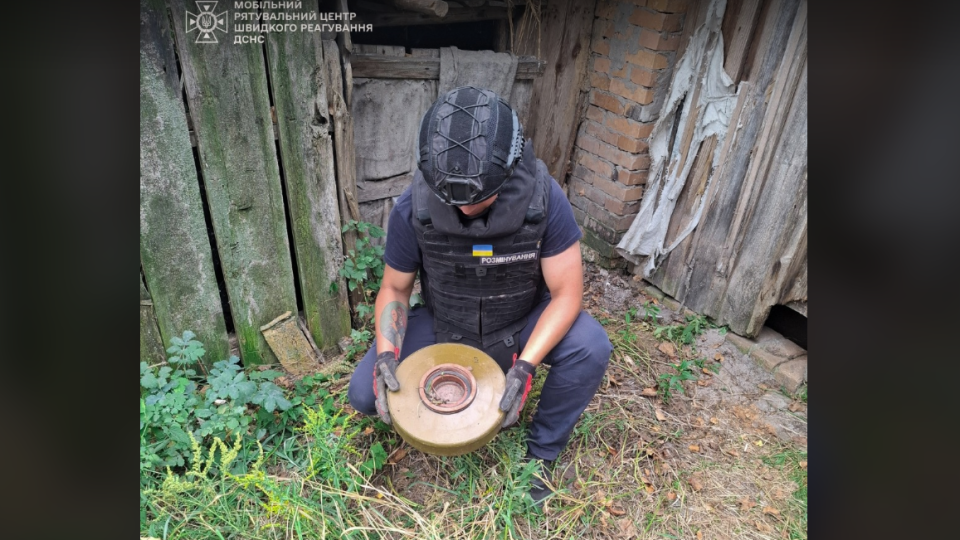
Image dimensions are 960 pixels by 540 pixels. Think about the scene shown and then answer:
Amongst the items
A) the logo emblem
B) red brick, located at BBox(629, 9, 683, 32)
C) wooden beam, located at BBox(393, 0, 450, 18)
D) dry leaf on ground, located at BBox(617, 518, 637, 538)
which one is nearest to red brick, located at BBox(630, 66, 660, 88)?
red brick, located at BBox(629, 9, 683, 32)

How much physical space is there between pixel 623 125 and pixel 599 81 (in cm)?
39

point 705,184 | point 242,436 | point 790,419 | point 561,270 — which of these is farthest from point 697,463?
point 242,436

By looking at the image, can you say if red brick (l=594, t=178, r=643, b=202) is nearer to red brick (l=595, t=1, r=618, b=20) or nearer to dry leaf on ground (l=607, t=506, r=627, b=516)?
red brick (l=595, t=1, r=618, b=20)

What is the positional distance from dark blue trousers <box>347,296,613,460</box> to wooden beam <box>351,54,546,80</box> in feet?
5.16

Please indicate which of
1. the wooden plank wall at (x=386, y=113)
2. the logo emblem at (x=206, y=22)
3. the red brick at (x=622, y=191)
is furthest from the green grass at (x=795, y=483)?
the logo emblem at (x=206, y=22)

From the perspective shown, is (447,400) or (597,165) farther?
(597,165)

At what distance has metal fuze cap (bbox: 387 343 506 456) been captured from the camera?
224 centimetres

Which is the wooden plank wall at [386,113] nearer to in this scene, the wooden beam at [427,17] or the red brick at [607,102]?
the wooden beam at [427,17]

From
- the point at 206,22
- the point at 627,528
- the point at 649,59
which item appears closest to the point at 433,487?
the point at 627,528

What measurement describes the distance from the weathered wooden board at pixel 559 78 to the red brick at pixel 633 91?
0.30 metres

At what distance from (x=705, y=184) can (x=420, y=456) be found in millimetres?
2524

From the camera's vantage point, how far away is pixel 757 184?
11.6 ft

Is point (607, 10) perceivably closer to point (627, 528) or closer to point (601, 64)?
point (601, 64)
